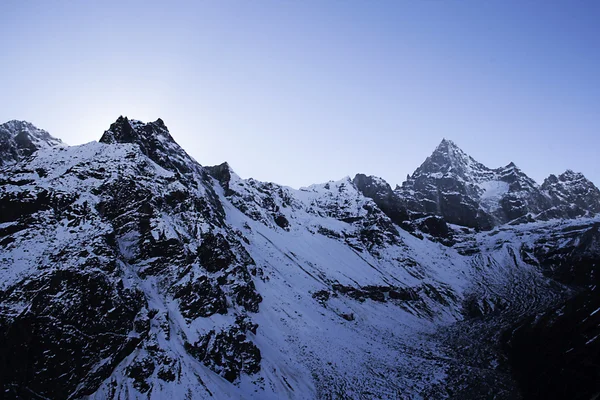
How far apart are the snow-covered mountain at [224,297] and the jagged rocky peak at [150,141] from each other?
2.05 feet

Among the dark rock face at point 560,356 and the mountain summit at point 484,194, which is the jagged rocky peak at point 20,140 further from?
the mountain summit at point 484,194

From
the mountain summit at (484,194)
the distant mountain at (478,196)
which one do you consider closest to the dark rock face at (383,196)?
the distant mountain at (478,196)

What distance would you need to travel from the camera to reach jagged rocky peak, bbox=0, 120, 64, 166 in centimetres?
10525

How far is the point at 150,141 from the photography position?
83.8 meters

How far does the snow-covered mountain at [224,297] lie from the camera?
114ft

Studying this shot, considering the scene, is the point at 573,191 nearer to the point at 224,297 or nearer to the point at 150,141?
the point at 224,297

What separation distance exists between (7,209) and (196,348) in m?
29.5

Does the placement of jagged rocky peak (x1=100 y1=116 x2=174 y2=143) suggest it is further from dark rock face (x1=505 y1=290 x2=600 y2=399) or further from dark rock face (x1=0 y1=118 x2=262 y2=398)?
dark rock face (x1=505 y1=290 x2=600 y2=399)

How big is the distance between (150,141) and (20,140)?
72974 mm

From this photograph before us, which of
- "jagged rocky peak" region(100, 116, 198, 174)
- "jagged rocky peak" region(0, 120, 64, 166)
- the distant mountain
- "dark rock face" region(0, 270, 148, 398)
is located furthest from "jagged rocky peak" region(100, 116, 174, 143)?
the distant mountain

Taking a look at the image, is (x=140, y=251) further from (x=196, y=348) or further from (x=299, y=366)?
(x=299, y=366)

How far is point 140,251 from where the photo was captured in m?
48.4

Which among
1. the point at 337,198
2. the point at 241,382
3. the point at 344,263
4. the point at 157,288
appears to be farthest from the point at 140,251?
the point at 337,198

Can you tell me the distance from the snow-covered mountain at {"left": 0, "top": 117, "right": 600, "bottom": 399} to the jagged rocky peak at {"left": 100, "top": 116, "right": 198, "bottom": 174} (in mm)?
625
